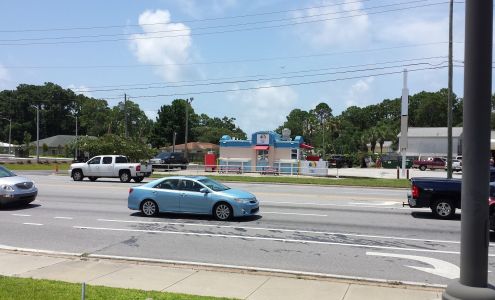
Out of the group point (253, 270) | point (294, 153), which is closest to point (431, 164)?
point (294, 153)

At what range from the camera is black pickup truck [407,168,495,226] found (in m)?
16.2

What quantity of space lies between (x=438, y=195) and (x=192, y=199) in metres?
7.99

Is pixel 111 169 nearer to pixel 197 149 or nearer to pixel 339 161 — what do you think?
pixel 339 161

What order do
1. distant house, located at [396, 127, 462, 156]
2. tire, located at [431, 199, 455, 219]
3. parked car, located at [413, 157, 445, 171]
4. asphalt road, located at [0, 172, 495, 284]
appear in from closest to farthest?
asphalt road, located at [0, 172, 495, 284]
tire, located at [431, 199, 455, 219]
parked car, located at [413, 157, 445, 171]
distant house, located at [396, 127, 462, 156]

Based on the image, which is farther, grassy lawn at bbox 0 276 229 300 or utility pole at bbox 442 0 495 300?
grassy lawn at bbox 0 276 229 300

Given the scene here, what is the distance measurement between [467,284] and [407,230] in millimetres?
9022

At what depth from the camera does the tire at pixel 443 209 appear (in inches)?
→ 639

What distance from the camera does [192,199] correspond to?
50.6 feet

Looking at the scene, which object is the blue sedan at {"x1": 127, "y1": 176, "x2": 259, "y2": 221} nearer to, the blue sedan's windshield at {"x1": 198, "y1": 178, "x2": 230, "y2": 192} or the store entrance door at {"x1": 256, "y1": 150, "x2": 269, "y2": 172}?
the blue sedan's windshield at {"x1": 198, "y1": 178, "x2": 230, "y2": 192}

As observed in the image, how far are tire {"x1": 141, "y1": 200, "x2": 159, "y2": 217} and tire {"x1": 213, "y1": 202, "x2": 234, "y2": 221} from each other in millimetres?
2086

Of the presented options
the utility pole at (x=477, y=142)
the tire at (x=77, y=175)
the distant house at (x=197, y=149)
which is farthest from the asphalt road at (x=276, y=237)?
the distant house at (x=197, y=149)

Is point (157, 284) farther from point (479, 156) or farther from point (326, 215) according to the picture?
point (326, 215)

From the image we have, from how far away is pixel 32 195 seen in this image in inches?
730

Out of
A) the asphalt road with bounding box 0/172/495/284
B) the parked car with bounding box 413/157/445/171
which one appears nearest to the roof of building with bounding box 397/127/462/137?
the parked car with bounding box 413/157/445/171
